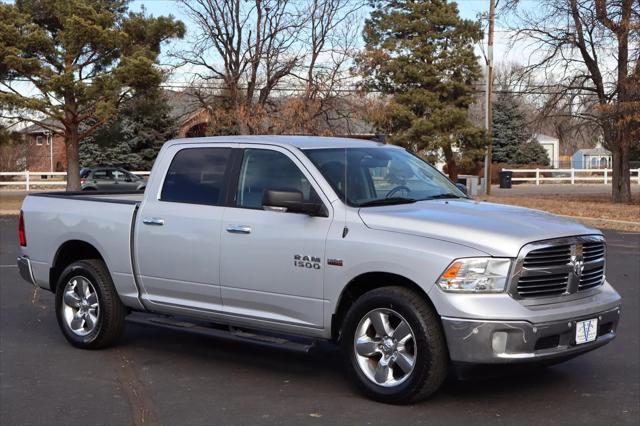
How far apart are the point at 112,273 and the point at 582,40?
1109 inches

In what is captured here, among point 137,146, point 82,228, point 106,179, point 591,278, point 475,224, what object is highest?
point 137,146

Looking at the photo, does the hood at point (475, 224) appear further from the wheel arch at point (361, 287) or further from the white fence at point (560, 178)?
the white fence at point (560, 178)

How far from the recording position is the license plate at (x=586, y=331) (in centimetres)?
582

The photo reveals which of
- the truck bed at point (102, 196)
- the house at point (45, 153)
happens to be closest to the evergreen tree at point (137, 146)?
the house at point (45, 153)

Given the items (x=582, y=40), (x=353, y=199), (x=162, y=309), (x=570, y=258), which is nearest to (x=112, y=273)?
(x=162, y=309)

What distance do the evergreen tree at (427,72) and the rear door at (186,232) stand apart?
3315cm

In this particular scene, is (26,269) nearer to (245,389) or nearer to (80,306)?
(80,306)

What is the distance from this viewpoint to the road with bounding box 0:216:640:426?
5.69 metres

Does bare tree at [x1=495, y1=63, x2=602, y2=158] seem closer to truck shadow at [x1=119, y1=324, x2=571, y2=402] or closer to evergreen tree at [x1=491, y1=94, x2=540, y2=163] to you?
truck shadow at [x1=119, y1=324, x2=571, y2=402]

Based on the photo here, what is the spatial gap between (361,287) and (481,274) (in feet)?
3.39

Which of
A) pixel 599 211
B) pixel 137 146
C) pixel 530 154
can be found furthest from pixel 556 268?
pixel 530 154

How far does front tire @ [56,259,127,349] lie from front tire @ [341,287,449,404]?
2481 millimetres

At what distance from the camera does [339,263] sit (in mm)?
6070

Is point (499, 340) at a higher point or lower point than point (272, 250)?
lower
